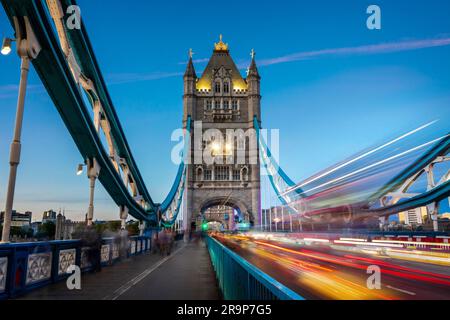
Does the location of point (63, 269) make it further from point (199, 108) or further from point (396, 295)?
point (199, 108)

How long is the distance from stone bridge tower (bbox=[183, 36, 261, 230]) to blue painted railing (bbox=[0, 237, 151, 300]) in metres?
47.0

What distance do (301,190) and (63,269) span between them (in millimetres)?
48391

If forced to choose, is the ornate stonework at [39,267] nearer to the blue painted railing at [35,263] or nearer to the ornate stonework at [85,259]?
the blue painted railing at [35,263]

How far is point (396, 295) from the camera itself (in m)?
6.60

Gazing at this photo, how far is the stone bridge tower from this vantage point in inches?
2309

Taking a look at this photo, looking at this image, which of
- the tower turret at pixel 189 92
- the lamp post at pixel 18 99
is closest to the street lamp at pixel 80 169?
the lamp post at pixel 18 99

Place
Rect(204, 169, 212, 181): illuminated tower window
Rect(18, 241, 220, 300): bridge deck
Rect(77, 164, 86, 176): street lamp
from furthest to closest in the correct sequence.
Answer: Rect(204, 169, 212, 181): illuminated tower window → Rect(77, 164, 86, 176): street lamp → Rect(18, 241, 220, 300): bridge deck

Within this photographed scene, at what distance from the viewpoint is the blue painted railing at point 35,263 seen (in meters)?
6.59

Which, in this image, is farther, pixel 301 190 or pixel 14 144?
pixel 301 190

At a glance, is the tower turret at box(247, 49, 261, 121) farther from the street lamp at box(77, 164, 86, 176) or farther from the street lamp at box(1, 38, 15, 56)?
the street lamp at box(1, 38, 15, 56)

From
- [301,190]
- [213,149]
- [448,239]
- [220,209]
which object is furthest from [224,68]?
[220,209]

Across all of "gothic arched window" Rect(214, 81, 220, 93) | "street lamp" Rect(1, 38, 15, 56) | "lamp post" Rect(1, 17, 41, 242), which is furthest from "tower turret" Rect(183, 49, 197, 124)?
"street lamp" Rect(1, 38, 15, 56)

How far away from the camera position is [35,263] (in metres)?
7.77

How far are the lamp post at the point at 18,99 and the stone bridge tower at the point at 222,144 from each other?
165ft
